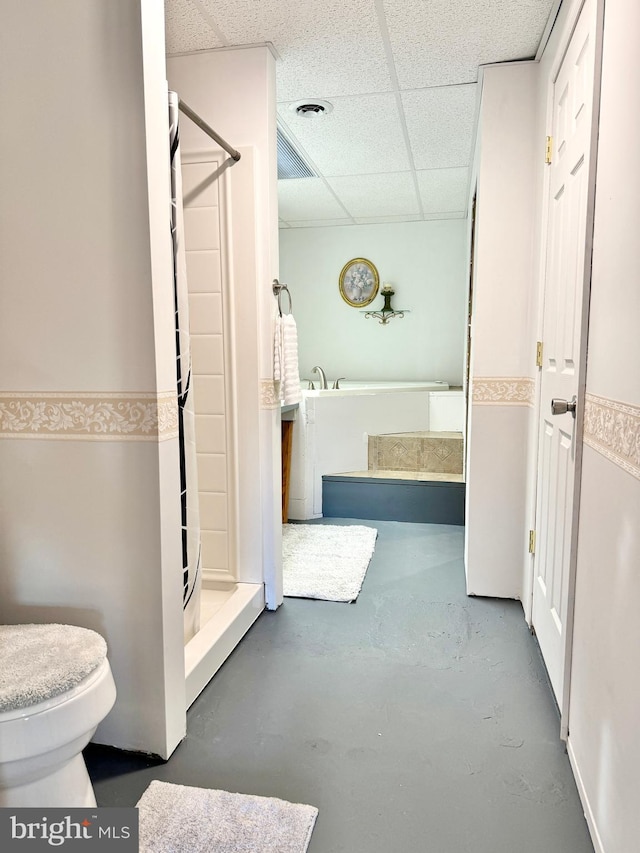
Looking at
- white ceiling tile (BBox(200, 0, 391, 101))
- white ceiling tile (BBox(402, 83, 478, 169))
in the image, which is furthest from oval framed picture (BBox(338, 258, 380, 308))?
white ceiling tile (BBox(200, 0, 391, 101))

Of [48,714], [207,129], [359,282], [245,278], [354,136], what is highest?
[354,136]

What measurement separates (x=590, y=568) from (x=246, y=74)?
214 cm

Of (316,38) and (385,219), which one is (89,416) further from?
(385,219)

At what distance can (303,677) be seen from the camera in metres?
1.83

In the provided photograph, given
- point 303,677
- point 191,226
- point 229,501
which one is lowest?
point 303,677

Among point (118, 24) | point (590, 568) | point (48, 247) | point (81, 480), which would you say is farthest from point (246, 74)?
point (590, 568)

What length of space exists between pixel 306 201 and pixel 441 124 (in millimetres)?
1597

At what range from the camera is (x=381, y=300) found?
4.92 meters

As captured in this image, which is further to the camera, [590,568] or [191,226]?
[191,226]

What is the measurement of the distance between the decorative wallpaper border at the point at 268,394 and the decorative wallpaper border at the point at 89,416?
2.67ft

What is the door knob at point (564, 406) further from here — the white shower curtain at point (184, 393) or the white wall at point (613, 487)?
the white shower curtain at point (184, 393)

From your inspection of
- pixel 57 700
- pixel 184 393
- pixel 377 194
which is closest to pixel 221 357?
pixel 184 393

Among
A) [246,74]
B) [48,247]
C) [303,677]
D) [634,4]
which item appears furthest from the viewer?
[246,74]

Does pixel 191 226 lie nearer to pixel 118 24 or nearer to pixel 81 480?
pixel 118 24
